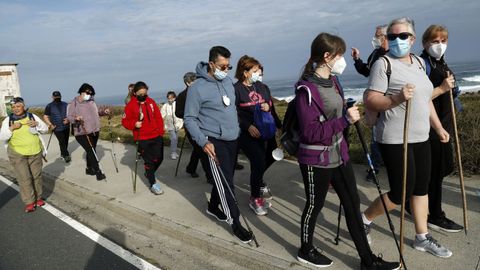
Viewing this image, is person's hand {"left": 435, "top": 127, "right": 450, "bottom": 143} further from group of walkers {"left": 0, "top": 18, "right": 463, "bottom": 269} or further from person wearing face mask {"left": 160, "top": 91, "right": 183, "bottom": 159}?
person wearing face mask {"left": 160, "top": 91, "right": 183, "bottom": 159}

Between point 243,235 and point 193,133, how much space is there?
3.98 ft

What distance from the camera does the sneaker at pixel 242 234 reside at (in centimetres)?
398

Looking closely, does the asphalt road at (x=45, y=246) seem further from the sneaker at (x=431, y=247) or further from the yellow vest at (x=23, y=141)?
the sneaker at (x=431, y=247)

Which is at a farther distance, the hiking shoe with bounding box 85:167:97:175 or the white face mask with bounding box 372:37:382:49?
the hiking shoe with bounding box 85:167:97:175

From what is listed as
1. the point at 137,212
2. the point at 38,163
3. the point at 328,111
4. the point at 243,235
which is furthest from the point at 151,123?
the point at 328,111

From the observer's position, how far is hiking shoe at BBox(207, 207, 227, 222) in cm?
468

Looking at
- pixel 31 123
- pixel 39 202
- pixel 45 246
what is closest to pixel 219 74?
pixel 45 246

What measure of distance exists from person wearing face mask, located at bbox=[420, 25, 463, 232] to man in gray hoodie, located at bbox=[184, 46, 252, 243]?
77.7 inches

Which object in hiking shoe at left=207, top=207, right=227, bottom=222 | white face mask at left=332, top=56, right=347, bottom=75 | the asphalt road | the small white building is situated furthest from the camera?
the small white building

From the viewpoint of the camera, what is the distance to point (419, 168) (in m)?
3.35

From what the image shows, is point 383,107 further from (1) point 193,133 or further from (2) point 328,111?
(1) point 193,133

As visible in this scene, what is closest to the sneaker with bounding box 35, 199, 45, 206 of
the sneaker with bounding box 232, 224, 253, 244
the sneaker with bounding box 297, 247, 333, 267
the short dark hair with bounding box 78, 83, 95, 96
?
the short dark hair with bounding box 78, 83, 95, 96

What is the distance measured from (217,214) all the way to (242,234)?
2.61 ft

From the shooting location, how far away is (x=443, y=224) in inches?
152
